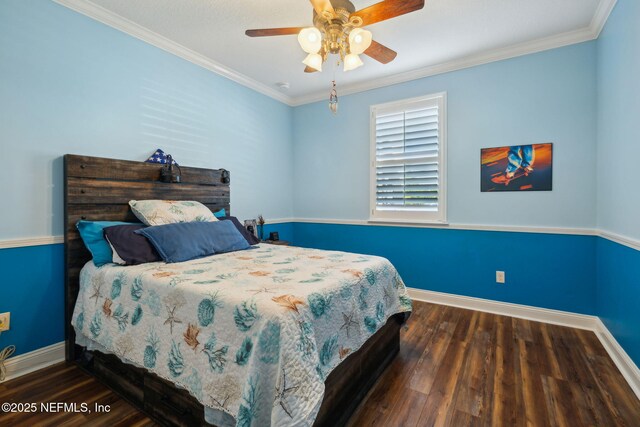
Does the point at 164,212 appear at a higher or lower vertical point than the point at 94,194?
lower

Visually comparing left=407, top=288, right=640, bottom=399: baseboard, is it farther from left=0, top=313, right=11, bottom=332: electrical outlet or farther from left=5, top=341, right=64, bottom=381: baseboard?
left=0, top=313, right=11, bottom=332: electrical outlet

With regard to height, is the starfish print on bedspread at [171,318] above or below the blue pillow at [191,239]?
below

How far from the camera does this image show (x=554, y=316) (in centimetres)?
279

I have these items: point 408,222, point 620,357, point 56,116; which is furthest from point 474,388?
point 56,116

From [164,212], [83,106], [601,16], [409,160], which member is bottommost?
[164,212]

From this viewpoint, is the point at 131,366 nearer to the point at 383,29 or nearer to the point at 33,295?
the point at 33,295

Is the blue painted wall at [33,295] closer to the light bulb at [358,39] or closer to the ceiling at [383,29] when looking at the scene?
the ceiling at [383,29]

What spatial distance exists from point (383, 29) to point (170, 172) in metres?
2.25

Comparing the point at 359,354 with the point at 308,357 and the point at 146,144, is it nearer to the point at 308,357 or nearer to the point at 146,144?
the point at 308,357

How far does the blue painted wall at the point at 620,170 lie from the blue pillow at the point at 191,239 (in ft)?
9.05

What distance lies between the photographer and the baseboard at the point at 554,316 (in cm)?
193

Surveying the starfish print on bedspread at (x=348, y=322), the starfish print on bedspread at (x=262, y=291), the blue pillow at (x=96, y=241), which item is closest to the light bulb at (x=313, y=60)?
the starfish print on bedspread at (x=262, y=291)

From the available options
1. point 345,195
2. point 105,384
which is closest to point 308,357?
point 105,384

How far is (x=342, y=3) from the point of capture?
170 cm
